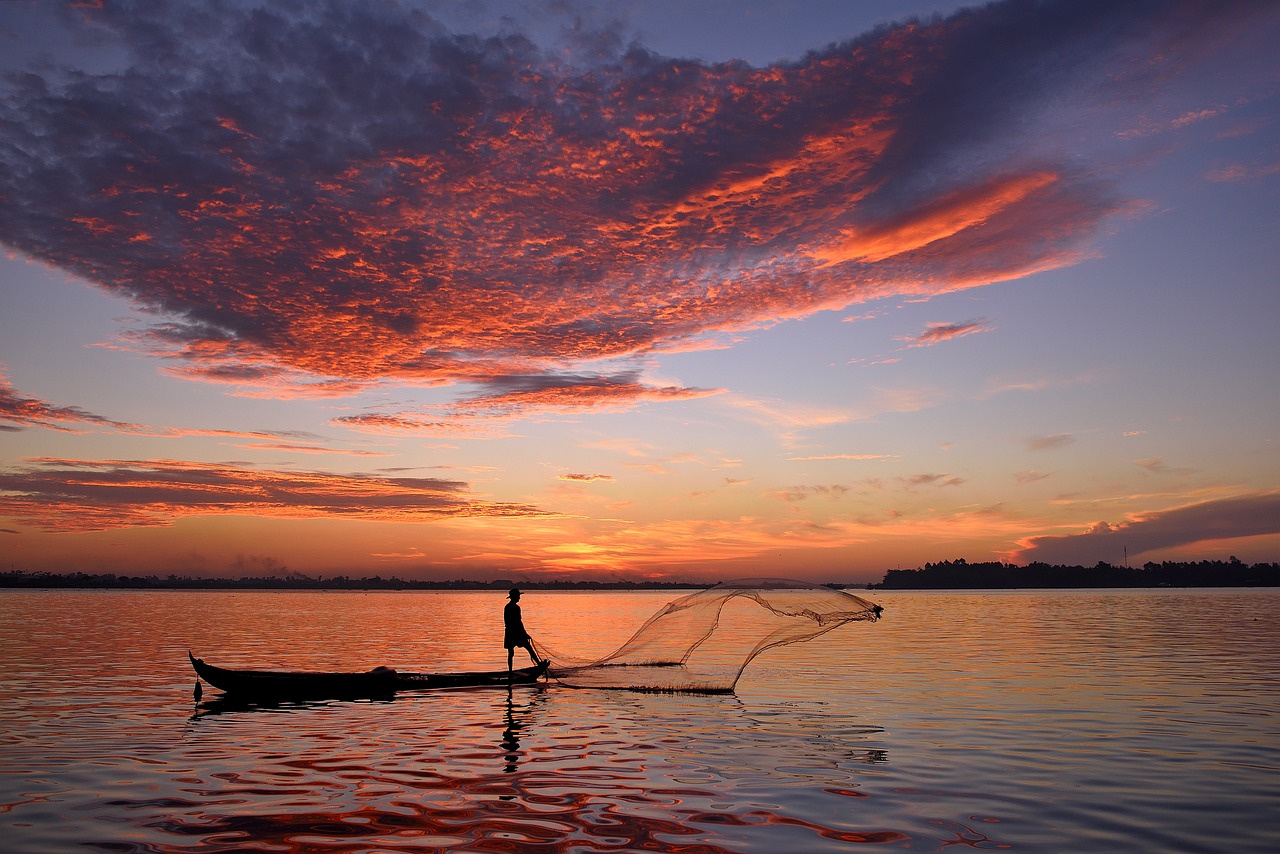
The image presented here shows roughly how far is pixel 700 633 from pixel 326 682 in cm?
1129

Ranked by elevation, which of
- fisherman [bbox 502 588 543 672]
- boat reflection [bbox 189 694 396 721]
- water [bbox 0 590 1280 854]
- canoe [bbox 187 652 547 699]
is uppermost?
fisherman [bbox 502 588 543 672]

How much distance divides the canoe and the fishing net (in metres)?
3.27

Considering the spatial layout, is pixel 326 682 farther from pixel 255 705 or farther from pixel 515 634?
pixel 515 634

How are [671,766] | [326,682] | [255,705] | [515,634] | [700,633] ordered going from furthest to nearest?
[515,634], [326,682], [700,633], [255,705], [671,766]

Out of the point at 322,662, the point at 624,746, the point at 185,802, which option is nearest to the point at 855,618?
the point at 624,746

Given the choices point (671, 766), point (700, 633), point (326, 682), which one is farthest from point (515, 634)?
point (671, 766)

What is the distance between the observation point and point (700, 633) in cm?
2506

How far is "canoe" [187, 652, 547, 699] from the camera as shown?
80.9 ft

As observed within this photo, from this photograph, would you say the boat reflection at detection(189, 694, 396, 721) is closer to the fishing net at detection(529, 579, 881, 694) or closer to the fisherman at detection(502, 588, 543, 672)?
the fisherman at detection(502, 588, 543, 672)

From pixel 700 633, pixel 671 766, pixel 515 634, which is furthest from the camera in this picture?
pixel 515 634

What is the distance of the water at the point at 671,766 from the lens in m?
11.3

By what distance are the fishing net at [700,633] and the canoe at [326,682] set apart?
3.27 m

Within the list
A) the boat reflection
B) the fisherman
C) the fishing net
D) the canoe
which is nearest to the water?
the boat reflection

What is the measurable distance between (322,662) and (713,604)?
2324cm
